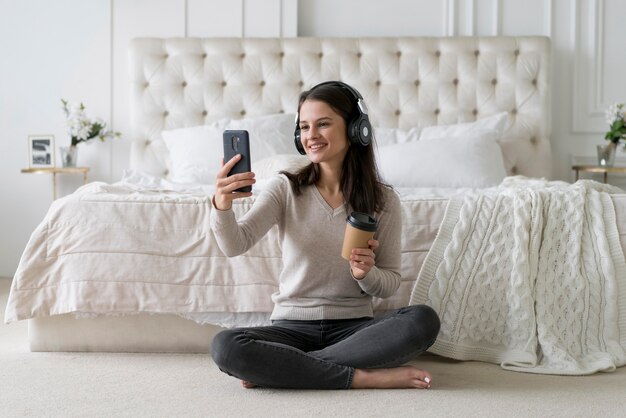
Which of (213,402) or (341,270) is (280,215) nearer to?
(341,270)

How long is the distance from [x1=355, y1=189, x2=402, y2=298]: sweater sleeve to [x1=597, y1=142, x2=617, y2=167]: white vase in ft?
6.94

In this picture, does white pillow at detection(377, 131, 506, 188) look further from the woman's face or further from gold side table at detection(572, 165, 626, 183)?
the woman's face

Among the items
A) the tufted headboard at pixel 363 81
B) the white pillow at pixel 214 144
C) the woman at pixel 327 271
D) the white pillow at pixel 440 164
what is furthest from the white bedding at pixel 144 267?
the tufted headboard at pixel 363 81

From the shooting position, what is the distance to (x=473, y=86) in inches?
160

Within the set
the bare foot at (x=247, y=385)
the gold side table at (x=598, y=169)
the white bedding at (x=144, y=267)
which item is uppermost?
the gold side table at (x=598, y=169)

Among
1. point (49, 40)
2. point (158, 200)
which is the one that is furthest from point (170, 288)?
point (49, 40)

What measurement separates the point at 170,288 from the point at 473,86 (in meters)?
2.25

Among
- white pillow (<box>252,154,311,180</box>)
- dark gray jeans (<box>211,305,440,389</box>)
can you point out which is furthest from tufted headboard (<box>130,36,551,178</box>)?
dark gray jeans (<box>211,305,440,389</box>)

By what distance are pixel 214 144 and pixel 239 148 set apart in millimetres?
1900

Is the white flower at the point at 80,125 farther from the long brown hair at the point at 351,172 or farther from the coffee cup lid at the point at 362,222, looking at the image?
the coffee cup lid at the point at 362,222

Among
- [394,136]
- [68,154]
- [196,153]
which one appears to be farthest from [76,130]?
[394,136]

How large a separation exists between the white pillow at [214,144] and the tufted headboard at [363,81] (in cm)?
24

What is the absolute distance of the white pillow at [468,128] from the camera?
12.5 feet

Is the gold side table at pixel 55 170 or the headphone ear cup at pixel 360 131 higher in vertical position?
the headphone ear cup at pixel 360 131
